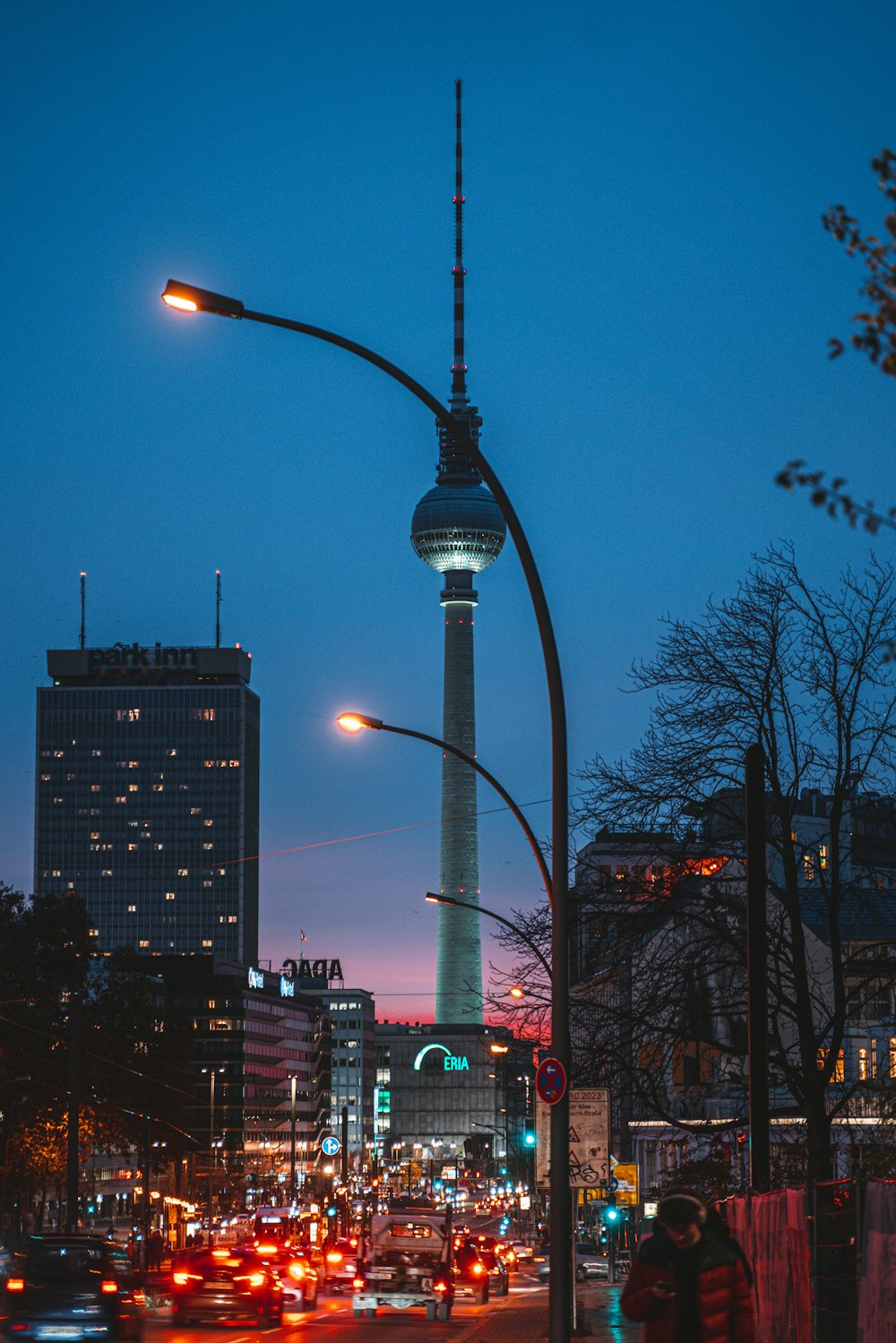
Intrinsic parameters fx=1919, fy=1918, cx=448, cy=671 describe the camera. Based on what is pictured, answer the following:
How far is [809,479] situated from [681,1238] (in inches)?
187

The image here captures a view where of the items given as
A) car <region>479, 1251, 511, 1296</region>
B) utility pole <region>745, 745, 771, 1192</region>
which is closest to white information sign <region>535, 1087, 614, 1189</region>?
utility pole <region>745, 745, 771, 1192</region>

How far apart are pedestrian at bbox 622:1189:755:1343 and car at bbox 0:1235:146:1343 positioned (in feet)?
55.1

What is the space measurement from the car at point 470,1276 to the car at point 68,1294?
31581 mm

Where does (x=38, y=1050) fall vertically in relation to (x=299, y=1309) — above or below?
above

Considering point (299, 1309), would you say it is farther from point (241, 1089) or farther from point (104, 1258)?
point (241, 1089)

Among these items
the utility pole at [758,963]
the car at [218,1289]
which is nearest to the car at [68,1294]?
the utility pole at [758,963]

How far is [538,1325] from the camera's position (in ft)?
135

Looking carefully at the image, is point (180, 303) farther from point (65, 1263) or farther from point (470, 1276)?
point (470, 1276)

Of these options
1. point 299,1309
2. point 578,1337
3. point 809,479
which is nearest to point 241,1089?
point 299,1309

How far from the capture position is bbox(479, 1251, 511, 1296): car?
66.0 meters

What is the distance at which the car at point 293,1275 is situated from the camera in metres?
50.0

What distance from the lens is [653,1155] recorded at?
91.6 m

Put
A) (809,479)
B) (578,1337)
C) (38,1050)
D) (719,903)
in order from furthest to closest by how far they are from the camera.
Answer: (38,1050), (578,1337), (719,903), (809,479)

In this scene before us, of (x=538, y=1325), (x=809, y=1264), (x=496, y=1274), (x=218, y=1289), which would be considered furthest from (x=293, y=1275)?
(x=809, y=1264)
